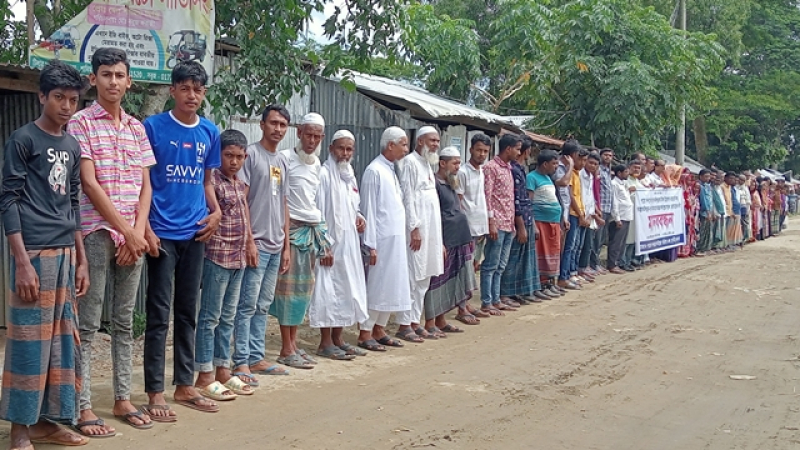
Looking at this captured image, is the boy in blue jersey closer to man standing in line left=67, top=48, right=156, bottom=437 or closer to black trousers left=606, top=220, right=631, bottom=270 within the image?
man standing in line left=67, top=48, right=156, bottom=437

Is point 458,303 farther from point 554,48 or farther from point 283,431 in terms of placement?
point 554,48

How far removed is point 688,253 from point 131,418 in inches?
545

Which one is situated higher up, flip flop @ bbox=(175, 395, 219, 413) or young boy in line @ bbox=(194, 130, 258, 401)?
young boy in line @ bbox=(194, 130, 258, 401)

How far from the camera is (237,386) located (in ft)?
17.9

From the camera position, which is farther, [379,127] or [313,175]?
[379,127]

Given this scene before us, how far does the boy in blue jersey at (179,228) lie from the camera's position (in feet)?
15.8

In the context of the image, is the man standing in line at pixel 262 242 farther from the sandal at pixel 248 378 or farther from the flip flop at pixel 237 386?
the flip flop at pixel 237 386

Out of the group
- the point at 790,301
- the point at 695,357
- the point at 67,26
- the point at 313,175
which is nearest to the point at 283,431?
the point at 313,175

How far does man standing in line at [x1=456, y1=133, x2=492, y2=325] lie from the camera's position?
28.7 ft

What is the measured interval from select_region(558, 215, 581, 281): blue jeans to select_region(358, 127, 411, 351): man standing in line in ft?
15.2

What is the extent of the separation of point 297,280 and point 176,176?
70.3 inches

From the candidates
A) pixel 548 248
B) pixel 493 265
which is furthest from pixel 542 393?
pixel 548 248

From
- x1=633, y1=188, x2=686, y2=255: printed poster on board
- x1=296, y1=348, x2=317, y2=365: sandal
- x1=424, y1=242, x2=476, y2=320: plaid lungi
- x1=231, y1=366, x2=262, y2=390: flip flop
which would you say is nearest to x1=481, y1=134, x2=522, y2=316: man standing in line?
x1=424, y1=242, x2=476, y2=320: plaid lungi

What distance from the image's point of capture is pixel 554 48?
59.5ft
